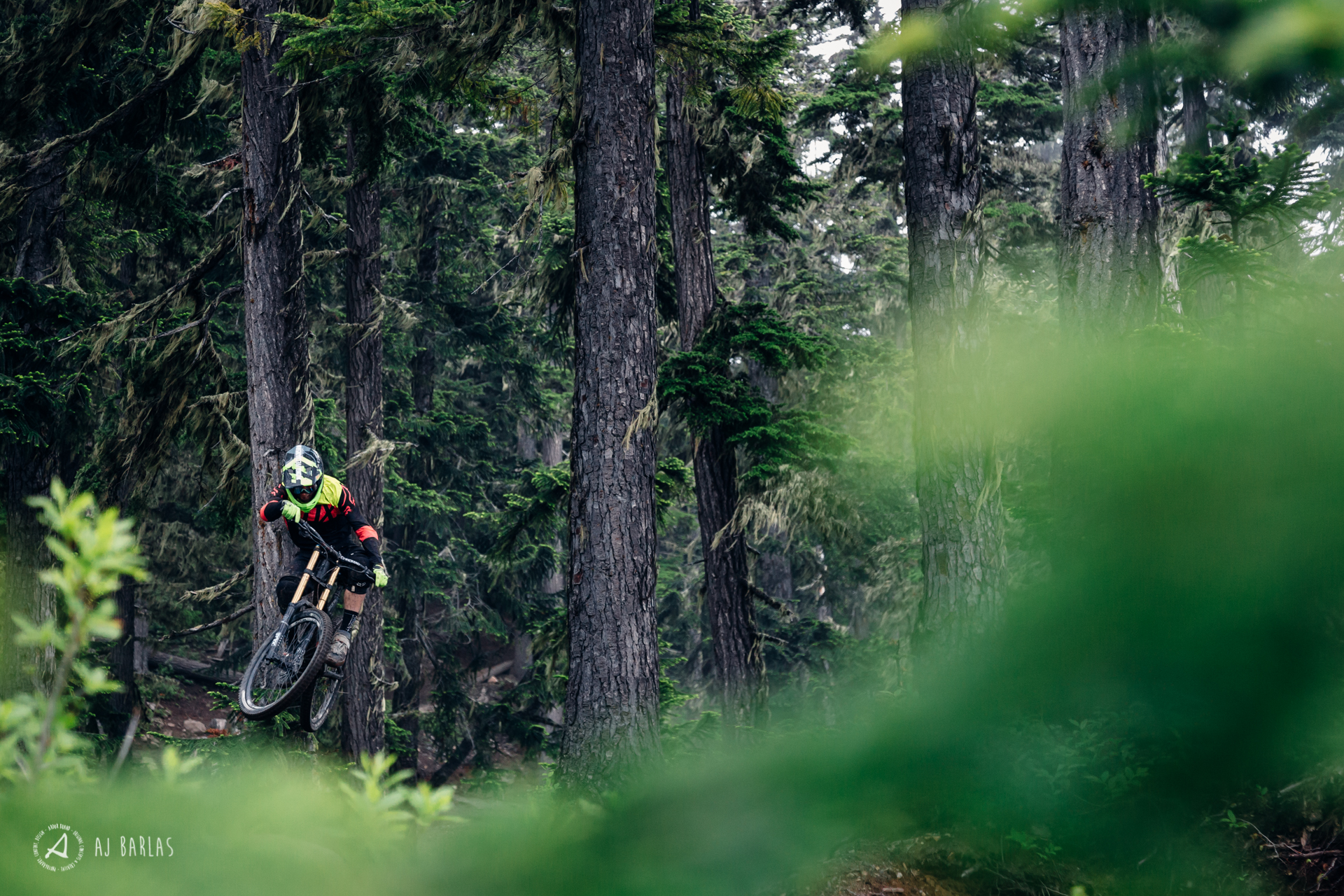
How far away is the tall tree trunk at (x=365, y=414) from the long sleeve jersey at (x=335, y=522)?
17.7 feet

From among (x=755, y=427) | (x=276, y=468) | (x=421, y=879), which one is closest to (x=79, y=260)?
(x=276, y=468)

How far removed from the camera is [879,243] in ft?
70.6

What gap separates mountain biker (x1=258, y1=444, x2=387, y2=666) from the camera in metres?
6.86

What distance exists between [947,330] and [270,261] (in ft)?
21.8

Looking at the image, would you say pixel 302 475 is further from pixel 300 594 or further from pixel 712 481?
pixel 712 481

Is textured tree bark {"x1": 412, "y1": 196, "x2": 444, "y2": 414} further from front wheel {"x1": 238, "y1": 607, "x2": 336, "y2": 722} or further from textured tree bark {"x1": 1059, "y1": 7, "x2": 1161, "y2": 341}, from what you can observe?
textured tree bark {"x1": 1059, "y1": 7, "x2": 1161, "y2": 341}

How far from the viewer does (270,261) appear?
29.1ft

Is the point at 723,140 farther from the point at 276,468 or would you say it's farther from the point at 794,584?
the point at 794,584

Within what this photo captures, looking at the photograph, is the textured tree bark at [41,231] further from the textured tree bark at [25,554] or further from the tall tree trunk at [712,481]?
the tall tree trunk at [712,481]

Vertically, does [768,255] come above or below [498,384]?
above

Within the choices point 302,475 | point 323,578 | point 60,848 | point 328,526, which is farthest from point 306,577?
point 60,848

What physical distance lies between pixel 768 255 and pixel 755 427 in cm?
1369

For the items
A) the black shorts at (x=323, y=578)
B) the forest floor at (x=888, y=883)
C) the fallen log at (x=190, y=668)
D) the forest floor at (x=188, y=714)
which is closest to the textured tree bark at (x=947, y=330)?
the forest floor at (x=888, y=883)

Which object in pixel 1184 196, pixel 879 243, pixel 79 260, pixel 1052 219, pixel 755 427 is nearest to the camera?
pixel 1184 196
